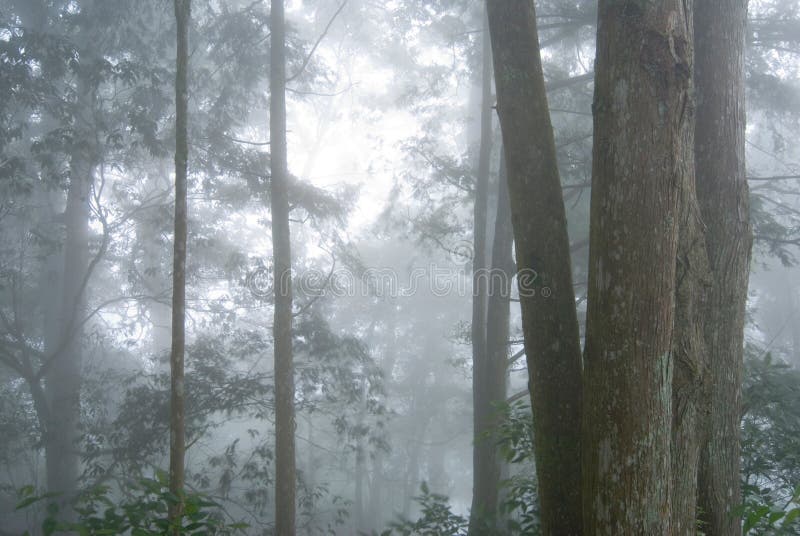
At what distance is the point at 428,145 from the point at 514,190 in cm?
887

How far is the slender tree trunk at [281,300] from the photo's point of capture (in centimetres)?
774

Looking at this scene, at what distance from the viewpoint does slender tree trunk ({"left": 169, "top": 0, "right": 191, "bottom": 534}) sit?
518cm

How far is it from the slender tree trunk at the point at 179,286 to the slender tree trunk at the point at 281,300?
2.68 metres

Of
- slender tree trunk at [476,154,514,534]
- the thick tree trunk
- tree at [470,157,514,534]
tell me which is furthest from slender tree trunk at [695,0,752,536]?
slender tree trunk at [476,154,514,534]

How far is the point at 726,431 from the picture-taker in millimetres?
3078

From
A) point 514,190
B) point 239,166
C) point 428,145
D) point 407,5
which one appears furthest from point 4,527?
point 514,190

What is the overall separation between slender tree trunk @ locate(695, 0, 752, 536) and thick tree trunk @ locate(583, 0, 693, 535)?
903 millimetres

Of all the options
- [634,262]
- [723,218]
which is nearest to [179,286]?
[634,262]

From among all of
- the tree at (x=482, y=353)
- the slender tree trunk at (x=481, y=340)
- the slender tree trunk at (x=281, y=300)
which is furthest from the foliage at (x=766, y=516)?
the slender tree trunk at (x=281, y=300)

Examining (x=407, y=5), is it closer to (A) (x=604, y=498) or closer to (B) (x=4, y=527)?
(A) (x=604, y=498)

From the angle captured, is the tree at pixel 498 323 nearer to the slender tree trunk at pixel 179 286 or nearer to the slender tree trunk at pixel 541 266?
the slender tree trunk at pixel 179 286

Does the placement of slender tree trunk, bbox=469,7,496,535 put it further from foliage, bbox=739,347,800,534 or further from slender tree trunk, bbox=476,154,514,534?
foliage, bbox=739,347,800,534

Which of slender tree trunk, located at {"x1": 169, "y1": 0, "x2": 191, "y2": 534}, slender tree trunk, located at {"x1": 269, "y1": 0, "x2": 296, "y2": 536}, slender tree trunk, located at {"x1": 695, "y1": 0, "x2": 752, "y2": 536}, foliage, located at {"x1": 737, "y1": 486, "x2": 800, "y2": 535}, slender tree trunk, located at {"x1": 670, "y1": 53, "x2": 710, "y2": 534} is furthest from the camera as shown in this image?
slender tree trunk, located at {"x1": 269, "y1": 0, "x2": 296, "y2": 536}

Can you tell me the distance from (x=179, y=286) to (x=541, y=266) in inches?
143
